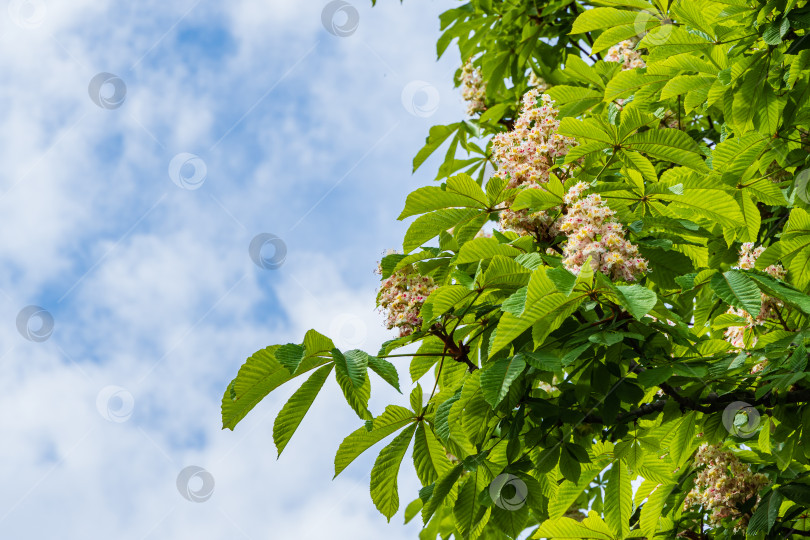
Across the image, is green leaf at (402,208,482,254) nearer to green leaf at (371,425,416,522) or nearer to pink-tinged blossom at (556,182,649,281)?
pink-tinged blossom at (556,182,649,281)

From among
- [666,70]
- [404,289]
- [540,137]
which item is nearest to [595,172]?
[540,137]

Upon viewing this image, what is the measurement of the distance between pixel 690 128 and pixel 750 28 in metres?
1.63

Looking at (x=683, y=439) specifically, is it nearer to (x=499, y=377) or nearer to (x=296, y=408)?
(x=499, y=377)

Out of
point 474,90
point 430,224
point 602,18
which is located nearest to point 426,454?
point 430,224

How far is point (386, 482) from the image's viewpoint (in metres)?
2.51

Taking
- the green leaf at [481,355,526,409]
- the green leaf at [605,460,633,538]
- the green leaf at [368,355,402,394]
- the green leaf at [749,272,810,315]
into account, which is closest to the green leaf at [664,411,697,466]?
the green leaf at [605,460,633,538]

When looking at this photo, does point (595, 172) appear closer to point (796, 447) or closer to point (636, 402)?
point (636, 402)

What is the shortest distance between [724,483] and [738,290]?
1399mm

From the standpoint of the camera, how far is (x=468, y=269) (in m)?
2.49

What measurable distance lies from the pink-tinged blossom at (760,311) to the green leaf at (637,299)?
101cm

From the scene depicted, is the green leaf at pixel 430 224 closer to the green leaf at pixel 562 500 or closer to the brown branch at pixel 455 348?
the brown branch at pixel 455 348

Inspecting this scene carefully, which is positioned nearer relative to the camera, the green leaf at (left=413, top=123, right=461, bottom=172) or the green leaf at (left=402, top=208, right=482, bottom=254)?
the green leaf at (left=402, top=208, right=482, bottom=254)

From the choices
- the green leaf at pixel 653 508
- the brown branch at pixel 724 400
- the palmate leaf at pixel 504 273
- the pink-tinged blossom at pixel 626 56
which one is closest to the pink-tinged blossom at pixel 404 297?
the palmate leaf at pixel 504 273

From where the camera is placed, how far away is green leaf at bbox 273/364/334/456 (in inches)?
88.8
